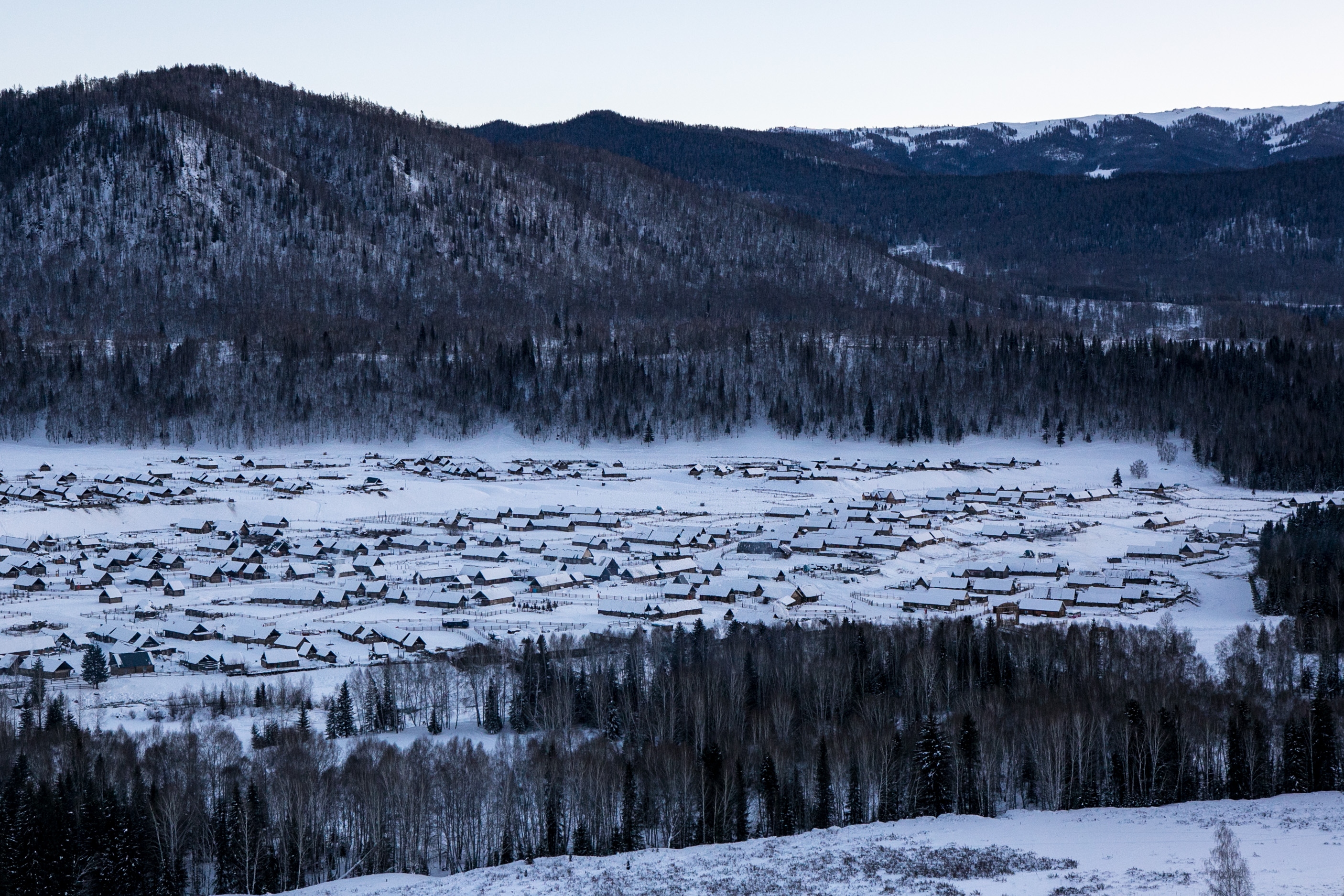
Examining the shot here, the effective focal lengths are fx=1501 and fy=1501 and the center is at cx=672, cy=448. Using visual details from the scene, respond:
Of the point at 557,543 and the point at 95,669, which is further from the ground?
the point at 95,669

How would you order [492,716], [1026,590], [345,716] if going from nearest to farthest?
[345,716] < [492,716] < [1026,590]

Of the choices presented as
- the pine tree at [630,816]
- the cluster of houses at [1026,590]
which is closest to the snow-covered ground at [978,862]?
the pine tree at [630,816]

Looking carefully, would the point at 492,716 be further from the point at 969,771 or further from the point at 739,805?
the point at 969,771

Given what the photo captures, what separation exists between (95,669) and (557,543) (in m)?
33.6

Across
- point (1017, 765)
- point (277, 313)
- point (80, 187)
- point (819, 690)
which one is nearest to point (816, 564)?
point (819, 690)

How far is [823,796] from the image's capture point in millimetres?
36469

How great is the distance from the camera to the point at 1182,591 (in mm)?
61500

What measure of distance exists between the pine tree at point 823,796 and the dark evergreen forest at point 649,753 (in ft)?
0.18

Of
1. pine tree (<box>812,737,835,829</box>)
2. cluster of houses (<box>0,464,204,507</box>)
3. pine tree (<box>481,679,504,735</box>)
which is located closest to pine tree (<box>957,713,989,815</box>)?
pine tree (<box>812,737,835,829</box>)

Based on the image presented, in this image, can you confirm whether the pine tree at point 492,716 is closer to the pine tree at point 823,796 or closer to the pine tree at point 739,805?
the pine tree at point 739,805

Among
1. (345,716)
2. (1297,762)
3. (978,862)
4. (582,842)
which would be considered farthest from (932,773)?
(345,716)

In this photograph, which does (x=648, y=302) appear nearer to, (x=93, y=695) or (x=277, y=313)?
(x=277, y=313)

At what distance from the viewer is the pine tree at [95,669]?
46.5 m

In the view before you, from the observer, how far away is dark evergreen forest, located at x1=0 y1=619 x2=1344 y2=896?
33.6m
